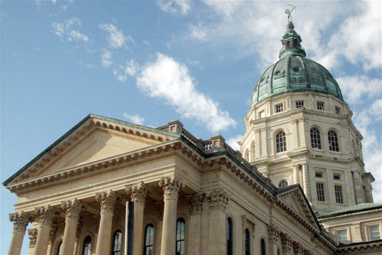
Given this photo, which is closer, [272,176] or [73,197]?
[73,197]

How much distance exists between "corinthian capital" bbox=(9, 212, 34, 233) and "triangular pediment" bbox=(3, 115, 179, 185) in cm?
251

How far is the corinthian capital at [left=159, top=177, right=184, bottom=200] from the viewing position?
2829 centimetres

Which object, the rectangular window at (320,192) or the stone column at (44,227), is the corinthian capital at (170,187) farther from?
the rectangular window at (320,192)

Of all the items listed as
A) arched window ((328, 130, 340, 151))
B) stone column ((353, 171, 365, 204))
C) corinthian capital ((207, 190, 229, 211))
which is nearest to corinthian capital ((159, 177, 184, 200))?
corinthian capital ((207, 190, 229, 211))

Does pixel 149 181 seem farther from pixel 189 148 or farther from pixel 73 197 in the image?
pixel 73 197

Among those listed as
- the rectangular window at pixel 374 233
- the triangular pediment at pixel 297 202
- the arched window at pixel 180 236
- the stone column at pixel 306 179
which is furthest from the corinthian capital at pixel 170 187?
the stone column at pixel 306 179

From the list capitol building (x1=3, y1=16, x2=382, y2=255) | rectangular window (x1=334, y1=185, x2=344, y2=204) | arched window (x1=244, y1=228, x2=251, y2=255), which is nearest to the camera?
capitol building (x1=3, y1=16, x2=382, y2=255)

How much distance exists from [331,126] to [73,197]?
43252mm

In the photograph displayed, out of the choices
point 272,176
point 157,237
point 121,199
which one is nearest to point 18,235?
point 121,199

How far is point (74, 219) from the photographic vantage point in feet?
104

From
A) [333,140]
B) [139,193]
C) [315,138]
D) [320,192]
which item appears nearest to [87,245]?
[139,193]

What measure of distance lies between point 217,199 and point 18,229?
47.9 ft

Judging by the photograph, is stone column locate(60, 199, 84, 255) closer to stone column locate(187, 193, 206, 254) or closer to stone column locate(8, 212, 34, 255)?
stone column locate(8, 212, 34, 255)

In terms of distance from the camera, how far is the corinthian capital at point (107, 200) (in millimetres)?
30350
